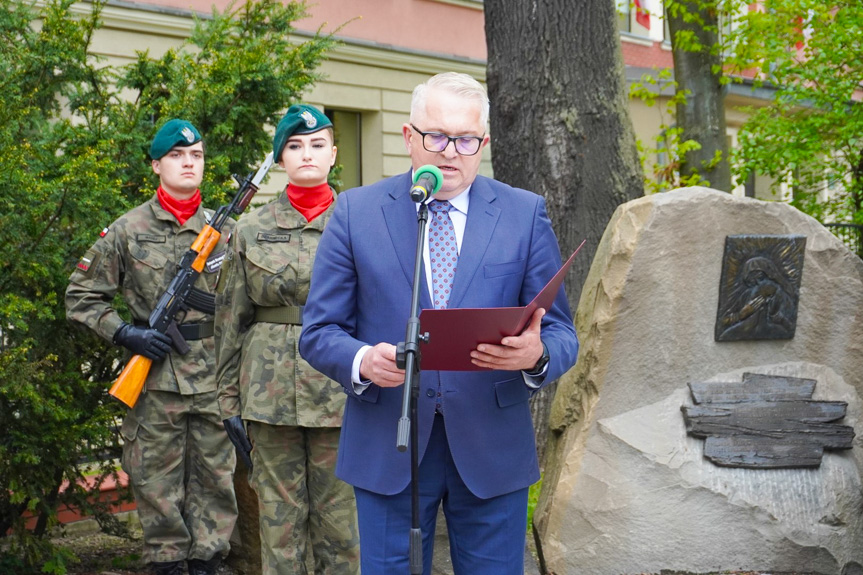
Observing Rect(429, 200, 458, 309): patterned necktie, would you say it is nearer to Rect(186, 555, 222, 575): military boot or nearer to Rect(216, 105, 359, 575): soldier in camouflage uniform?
Rect(216, 105, 359, 575): soldier in camouflage uniform

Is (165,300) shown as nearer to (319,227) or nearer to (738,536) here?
(319,227)

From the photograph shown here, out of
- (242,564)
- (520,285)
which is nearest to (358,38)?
(242,564)

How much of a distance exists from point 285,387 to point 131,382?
93cm

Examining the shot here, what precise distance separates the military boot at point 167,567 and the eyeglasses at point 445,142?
288 cm

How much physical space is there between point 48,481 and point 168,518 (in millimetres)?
560

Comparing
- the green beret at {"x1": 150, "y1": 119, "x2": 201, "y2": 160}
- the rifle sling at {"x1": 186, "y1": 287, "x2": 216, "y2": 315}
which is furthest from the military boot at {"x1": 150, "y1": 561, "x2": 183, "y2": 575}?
the green beret at {"x1": 150, "y1": 119, "x2": 201, "y2": 160}

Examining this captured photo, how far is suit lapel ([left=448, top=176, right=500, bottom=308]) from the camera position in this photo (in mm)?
2826

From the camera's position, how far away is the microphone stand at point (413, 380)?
226 cm

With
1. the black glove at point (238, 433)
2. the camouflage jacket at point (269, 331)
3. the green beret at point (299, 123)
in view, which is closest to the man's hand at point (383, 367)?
the camouflage jacket at point (269, 331)

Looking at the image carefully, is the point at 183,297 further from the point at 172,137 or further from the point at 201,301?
the point at 172,137

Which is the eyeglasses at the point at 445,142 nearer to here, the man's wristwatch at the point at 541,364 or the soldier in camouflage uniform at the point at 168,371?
the man's wristwatch at the point at 541,364

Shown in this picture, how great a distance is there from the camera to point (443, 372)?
282 centimetres

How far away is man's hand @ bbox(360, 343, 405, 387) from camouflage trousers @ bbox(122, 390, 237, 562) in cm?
259

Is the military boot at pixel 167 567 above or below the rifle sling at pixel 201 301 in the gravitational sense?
below
